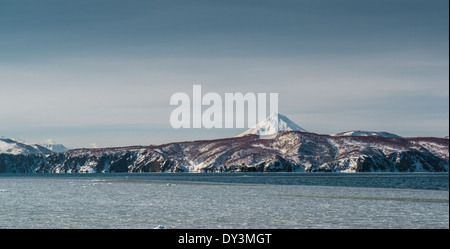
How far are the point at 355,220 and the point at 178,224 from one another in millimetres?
16968

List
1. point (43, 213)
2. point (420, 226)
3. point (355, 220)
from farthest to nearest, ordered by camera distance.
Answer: point (43, 213), point (355, 220), point (420, 226)

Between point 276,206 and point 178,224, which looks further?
point 276,206

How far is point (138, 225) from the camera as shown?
46281mm
